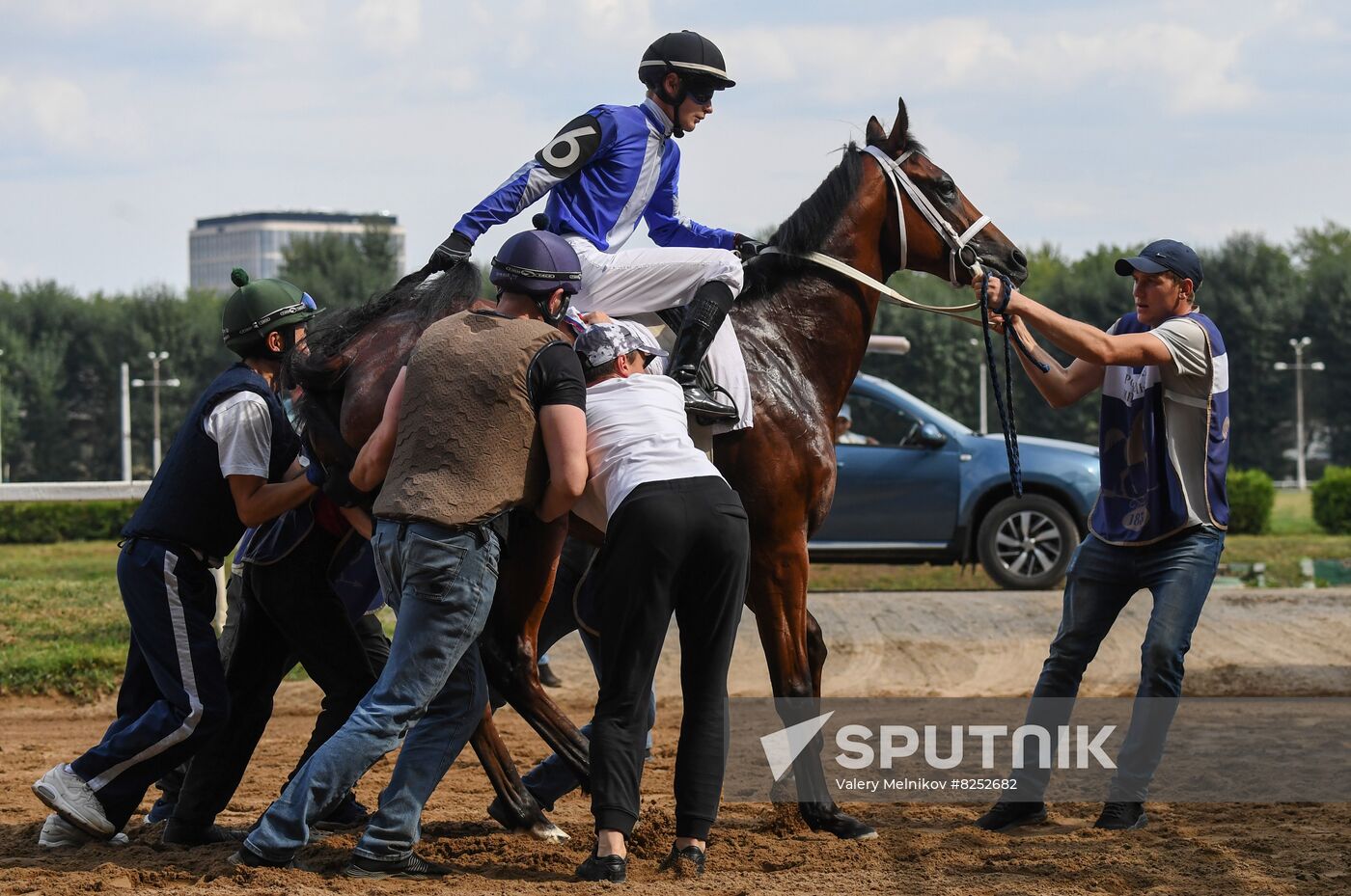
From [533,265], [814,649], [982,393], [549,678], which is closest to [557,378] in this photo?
[533,265]

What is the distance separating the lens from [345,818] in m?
5.58

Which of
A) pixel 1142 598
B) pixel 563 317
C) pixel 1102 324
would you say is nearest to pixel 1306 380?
pixel 1102 324

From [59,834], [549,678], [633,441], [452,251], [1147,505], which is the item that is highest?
[452,251]

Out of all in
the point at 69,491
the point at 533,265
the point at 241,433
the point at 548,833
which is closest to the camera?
the point at 533,265

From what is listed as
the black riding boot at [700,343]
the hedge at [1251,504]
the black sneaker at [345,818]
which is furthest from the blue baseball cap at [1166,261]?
the hedge at [1251,504]

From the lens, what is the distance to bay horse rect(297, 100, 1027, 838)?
17.4 ft

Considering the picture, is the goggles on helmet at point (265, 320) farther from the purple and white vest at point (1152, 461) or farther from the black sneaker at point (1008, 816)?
the black sneaker at point (1008, 816)

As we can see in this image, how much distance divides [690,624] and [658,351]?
911 millimetres

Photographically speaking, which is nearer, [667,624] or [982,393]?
[667,624]

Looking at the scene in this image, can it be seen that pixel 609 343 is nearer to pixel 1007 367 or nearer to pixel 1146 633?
pixel 1007 367

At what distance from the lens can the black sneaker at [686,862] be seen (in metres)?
4.58

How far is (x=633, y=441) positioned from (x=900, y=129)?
250 centimetres

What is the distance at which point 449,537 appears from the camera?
4.50 metres

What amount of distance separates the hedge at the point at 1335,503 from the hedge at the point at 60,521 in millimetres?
18753
